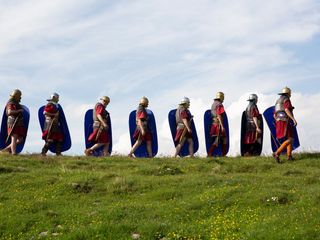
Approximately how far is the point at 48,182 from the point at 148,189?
2616 millimetres

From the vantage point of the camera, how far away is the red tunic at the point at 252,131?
78.9 feet

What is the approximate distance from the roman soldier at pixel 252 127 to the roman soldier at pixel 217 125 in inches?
32.4

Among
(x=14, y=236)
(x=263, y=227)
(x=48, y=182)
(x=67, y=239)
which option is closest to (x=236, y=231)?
(x=263, y=227)

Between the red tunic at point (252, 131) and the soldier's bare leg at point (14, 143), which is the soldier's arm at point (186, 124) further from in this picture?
the soldier's bare leg at point (14, 143)

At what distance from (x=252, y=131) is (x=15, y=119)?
26.9ft

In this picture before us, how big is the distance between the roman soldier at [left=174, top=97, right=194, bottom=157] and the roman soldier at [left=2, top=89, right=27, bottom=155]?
5.25 m

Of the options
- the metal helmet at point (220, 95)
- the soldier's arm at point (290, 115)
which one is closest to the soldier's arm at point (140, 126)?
the metal helmet at point (220, 95)

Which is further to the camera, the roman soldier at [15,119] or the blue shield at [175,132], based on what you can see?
the blue shield at [175,132]

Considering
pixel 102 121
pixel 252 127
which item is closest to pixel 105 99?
pixel 102 121

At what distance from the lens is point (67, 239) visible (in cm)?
1299

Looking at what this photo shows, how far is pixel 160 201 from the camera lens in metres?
15.4

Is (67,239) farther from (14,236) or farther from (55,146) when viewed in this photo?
A: (55,146)

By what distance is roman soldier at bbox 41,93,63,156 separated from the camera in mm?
22812

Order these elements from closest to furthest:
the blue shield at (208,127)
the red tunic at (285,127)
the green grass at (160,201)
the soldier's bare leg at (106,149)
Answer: the green grass at (160,201)
the red tunic at (285,127)
the soldier's bare leg at (106,149)
the blue shield at (208,127)
